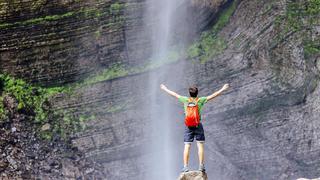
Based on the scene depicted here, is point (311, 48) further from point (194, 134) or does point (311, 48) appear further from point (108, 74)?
point (194, 134)

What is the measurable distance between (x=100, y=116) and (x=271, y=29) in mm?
5447

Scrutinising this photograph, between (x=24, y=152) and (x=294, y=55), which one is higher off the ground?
(x=294, y=55)

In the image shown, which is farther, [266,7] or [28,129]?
[266,7]

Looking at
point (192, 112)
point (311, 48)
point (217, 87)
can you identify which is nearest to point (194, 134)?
point (192, 112)

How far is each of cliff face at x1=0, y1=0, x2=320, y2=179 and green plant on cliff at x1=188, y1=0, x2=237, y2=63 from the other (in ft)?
0.52

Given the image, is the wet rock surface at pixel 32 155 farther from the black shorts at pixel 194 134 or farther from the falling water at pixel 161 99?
the black shorts at pixel 194 134

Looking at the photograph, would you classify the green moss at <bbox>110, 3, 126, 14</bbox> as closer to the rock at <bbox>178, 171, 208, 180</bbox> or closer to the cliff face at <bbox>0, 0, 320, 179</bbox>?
the cliff face at <bbox>0, 0, 320, 179</bbox>

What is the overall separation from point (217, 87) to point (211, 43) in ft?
4.58

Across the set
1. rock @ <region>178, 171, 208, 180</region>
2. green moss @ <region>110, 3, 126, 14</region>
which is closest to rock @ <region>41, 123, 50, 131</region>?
green moss @ <region>110, 3, 126, 14</region>

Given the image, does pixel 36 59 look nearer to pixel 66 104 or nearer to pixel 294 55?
pixel 66 104

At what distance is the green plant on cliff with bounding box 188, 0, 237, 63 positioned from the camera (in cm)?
1920

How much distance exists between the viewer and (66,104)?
1866cm

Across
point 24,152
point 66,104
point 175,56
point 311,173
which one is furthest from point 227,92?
point 24,152

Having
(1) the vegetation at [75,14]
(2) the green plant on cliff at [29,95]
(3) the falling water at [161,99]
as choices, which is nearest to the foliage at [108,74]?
(3) the falling water at [161,99]
